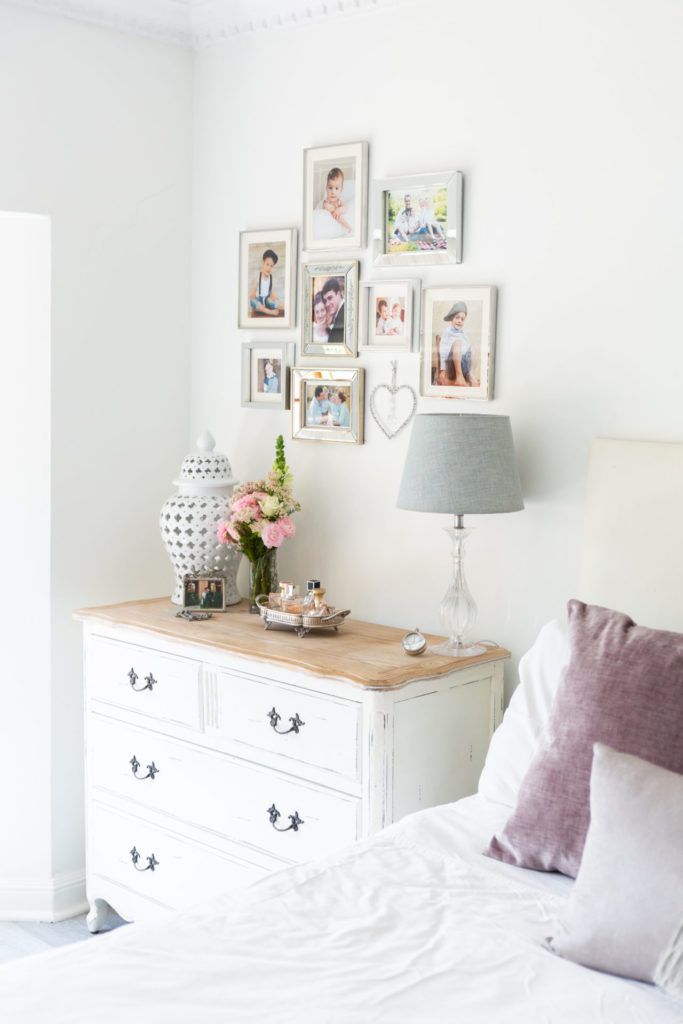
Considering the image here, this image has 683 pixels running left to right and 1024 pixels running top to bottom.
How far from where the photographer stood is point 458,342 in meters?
2.78

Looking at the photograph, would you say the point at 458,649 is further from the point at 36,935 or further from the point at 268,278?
the point at 36,935

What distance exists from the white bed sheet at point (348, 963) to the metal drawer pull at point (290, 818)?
628 mm

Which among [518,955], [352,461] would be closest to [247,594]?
[352,461]

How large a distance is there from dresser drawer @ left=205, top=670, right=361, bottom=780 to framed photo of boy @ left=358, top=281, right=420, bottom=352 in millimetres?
967

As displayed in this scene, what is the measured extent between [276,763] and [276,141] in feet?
5.90

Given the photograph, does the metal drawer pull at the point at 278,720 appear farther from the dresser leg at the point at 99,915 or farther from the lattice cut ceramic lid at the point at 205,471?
the dresser leg at the point at 99,915

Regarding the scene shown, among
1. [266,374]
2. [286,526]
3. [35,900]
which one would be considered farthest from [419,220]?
[35,900]

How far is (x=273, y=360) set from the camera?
3.27 metres

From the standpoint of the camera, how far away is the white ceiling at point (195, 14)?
3029 mm

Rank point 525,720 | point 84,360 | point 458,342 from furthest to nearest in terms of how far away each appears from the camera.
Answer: point 84,360, point 458,342, point 525,720

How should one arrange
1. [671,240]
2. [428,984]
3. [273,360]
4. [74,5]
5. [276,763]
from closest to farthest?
[428,984], [671,240], [276,763], [74,5], [273,360]

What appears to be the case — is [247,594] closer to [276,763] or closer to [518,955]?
[276,763]

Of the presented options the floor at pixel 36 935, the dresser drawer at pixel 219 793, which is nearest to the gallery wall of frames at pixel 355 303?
the dresser drawer at pixel 219 793

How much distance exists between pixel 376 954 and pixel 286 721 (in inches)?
39.1
